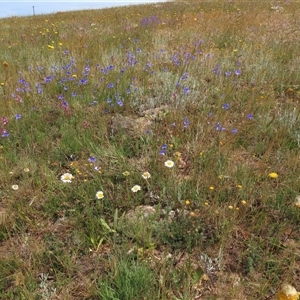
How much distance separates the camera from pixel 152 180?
2.67 metres

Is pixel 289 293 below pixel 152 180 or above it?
above

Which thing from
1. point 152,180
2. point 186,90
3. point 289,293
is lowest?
point 152,180

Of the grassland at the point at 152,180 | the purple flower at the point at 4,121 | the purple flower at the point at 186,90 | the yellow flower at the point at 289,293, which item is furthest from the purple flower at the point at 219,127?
the purple flower at the point at 4,121

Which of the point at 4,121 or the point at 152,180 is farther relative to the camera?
the point at 4,121

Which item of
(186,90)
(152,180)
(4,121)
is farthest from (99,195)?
(186,90)

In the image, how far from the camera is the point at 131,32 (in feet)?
24.9

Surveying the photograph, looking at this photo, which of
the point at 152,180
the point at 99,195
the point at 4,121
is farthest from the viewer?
the point at 4,121

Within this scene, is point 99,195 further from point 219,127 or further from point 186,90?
point 186,90

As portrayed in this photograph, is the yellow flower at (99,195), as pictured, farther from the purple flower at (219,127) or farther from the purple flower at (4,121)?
the purple flower at (4,121)

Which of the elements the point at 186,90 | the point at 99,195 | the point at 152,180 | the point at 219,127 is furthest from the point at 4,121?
the point at 219,127

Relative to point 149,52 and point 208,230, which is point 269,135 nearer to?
point 208,230

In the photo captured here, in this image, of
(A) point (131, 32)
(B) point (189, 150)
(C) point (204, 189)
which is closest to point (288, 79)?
(B) point (189, 150)

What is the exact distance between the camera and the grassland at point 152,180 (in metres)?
1.93

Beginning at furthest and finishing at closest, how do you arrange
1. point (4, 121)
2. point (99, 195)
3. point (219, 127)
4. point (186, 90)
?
1. point (186, 90)
2. point (4, 121)
3. point (219, 127)
4. point (99, 195)
